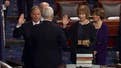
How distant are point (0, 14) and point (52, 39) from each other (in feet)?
11.0

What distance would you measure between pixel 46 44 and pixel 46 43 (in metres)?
0.01

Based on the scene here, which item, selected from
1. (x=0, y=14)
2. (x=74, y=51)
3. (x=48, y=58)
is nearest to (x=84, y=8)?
(x=74, y=51)

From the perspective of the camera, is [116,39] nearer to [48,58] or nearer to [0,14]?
→ [0,14]

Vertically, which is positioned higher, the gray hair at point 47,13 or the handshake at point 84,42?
the gray hair at point 47,13

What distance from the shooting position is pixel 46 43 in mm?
5391

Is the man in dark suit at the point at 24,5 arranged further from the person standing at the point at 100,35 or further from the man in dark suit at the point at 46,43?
the man in dark suit at the point at 46,43

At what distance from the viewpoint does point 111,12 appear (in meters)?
10.5

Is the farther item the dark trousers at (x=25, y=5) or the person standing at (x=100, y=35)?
the dark trousers at (x=25, y=5)

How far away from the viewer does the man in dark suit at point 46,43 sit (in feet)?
17.6

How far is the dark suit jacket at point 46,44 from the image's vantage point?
5.38 m

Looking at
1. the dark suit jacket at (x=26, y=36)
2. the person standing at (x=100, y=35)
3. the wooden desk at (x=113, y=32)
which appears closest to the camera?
the dark suit jacket at (x=26, y=36)

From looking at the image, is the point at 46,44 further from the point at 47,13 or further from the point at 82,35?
the point at 82,35

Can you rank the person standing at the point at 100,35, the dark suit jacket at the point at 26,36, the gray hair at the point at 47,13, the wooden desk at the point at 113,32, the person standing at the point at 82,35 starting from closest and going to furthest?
1. the gray hair at the point at 47,13
2. the dark suit jacket at the point at 26,36
3. the person standing at the point at 82,35
4. the person standing at the point at 100,35
5. the wooden desk at the point at 113,32

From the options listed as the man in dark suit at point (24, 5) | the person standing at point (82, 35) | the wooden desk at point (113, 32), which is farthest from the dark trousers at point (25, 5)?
the person standing at point (82, 35)
